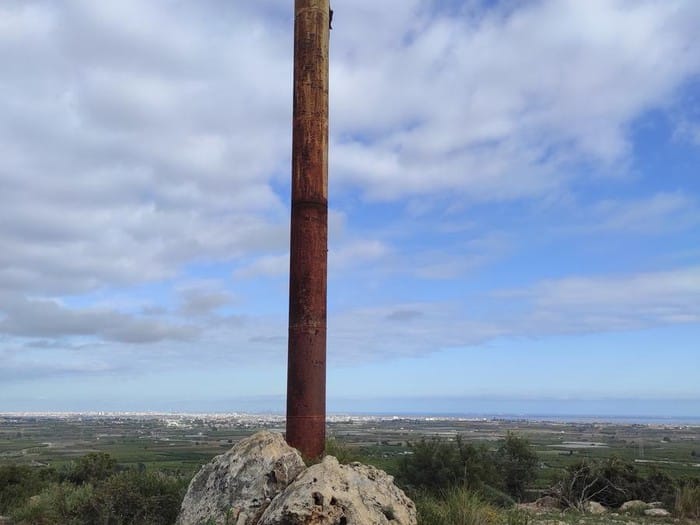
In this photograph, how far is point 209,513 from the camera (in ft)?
34.5

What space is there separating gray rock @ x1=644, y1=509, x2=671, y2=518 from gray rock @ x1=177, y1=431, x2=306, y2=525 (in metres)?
12.5

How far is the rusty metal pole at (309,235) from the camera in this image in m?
13.0

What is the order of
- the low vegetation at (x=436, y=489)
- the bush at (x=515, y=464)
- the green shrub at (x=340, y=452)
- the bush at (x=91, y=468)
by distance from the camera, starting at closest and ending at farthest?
the low vegetation at (x=436, y=489), the green shrub at (x=340, y=452), the bush at (x=91, y=468), the bush at (x=515, y=464)

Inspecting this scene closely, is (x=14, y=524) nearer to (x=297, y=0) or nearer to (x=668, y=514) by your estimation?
(x=297, y=0)

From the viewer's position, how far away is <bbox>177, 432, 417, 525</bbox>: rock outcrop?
9312mm

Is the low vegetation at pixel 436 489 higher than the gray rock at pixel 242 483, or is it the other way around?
the gray rock at pixel 242 483

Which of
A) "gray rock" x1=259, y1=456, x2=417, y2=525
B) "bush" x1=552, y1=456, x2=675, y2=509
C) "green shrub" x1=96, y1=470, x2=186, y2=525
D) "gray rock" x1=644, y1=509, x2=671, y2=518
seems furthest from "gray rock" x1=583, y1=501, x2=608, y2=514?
"green shrub" x1=96, y1=470, x2=186, y2=525

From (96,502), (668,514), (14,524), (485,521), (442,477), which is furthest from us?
(442,477)

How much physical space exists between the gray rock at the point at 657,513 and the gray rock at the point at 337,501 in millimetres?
11101

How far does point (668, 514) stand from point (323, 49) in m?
16.0

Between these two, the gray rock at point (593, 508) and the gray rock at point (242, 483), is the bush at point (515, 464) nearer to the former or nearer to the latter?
the gray rock at point (593, 508)

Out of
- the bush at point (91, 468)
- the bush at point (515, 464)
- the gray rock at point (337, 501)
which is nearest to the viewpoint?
the gray rock at point (337, 501)

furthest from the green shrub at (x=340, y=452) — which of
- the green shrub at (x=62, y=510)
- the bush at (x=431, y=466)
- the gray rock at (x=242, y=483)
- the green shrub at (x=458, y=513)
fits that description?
the bush at (x=431, y=466)

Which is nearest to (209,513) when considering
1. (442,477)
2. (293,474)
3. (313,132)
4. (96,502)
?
(293,474)
